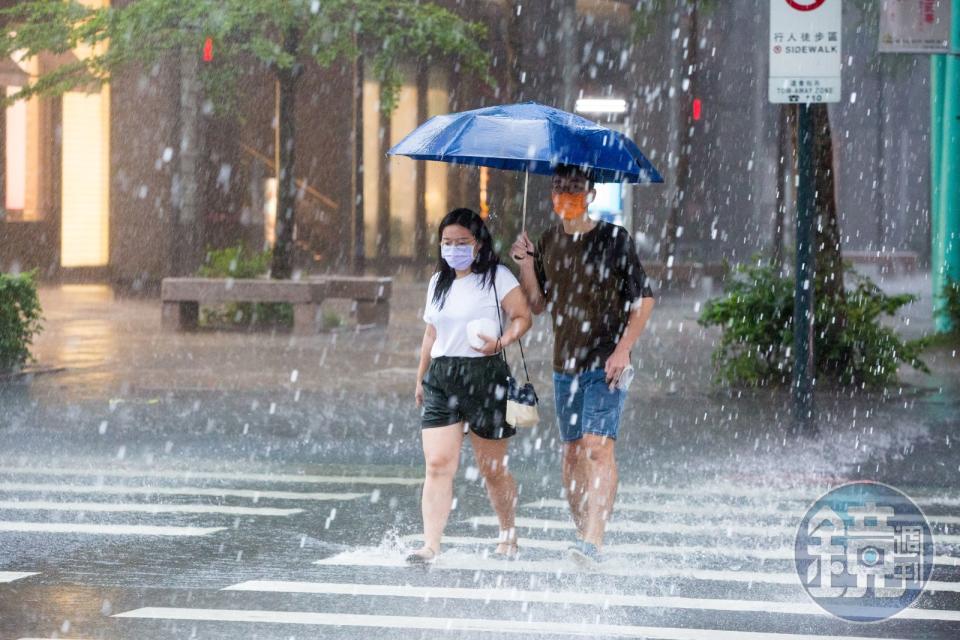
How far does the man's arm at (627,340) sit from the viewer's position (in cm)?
699

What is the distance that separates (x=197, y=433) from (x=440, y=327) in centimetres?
494

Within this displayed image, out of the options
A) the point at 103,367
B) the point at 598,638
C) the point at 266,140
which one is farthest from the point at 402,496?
the point at 266,140

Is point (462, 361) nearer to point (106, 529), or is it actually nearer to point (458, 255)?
point (458, 255)

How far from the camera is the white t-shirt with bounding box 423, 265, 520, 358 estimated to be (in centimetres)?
720

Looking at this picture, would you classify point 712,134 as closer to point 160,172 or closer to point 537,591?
point 160,172

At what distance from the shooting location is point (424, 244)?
39.1 m

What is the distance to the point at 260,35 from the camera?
68.9ft

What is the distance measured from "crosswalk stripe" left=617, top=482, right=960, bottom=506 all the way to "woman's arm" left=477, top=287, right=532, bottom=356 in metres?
2.56

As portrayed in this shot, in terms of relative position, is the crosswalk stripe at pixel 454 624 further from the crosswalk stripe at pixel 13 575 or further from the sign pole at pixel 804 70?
the sign pole at pixel 804 70

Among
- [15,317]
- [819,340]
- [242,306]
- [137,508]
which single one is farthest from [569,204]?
[242,306]

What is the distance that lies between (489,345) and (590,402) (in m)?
0.53

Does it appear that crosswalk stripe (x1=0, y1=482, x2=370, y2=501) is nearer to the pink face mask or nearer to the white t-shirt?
the white t-shirt

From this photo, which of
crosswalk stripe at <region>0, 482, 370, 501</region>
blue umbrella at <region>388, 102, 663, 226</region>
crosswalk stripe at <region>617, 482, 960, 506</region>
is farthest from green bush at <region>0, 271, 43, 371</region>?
blue umbrella at <region>388, 102, 663, 226</region>

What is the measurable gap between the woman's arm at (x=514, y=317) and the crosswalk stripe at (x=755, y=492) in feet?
8.39
